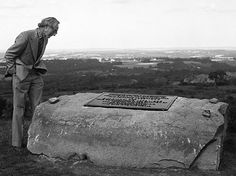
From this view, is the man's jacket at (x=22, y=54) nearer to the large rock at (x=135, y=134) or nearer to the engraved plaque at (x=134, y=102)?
the large rock at (x=135, y=134)

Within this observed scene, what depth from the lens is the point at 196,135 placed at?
5773mm

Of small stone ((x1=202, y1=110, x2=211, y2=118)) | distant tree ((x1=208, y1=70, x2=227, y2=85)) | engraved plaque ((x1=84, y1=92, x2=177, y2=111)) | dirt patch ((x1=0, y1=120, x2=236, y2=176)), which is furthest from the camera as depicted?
distant tree ((x1=208, y1=70, x2=227, y2=85))

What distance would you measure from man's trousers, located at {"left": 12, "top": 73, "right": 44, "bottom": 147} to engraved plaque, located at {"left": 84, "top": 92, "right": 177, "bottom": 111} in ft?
3.52

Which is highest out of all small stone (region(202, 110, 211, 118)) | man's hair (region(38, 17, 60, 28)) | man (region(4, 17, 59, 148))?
man's hair (region(38, 17, 60, 28))

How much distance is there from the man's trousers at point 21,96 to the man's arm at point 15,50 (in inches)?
9.7

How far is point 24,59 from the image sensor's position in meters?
6.84

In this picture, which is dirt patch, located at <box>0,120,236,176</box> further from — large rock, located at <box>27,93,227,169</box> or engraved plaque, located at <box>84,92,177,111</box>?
engraved plaque, located at <box>84,92,177,111</box>

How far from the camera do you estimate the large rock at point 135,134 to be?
5785 millimetres

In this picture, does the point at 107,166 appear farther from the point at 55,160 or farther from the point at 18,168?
the point at 18,168

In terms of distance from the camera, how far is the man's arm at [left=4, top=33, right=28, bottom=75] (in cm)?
674

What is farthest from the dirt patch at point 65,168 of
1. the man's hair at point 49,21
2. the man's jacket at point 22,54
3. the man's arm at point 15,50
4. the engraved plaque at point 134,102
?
the man's hair at point 49,21

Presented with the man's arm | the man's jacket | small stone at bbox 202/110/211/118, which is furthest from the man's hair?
small stone at bbox 202/110/211/118

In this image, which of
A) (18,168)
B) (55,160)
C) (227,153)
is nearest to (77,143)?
(55,160)

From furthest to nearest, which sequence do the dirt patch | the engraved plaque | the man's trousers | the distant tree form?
the distant tree → the man's trousers → the engraved plaque → the dirt patch
